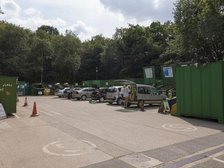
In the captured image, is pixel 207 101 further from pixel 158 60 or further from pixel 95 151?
pixel 158 60

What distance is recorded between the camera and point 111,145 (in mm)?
8922

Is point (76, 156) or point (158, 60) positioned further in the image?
point (158, 60)

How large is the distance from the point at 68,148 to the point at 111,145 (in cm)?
131

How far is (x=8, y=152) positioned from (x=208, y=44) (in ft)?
88.0

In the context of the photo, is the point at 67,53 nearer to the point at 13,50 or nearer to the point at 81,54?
the point at 81,54

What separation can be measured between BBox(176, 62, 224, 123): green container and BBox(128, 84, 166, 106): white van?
5.87 meters

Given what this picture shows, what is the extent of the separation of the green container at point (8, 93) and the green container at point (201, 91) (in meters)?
9.52

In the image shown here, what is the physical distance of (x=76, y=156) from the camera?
25.2ft

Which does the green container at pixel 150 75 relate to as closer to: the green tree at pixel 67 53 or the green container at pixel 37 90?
the green container at pixel 37 90

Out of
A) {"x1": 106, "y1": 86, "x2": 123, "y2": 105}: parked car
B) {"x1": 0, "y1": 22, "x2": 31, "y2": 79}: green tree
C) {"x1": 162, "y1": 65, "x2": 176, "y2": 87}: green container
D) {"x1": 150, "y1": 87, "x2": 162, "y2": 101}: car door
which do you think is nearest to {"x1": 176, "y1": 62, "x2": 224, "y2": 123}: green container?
{"x1": 150, "y1": 87, "x2": 162, "y2": 101}: car door

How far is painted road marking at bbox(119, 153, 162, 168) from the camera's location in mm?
6988

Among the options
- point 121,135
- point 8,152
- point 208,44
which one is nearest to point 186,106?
point 121,135

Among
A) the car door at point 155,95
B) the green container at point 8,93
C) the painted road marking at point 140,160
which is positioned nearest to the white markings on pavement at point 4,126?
the green container at point 8,93

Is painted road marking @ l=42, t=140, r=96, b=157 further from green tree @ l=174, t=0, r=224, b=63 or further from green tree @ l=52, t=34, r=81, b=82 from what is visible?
green tree @ l=52, t=34, r=81, b=82
